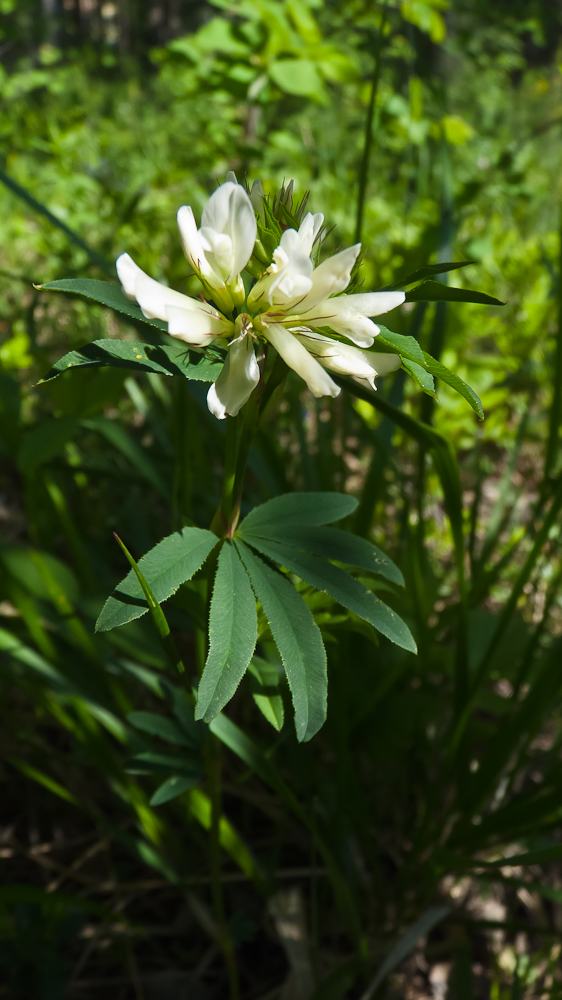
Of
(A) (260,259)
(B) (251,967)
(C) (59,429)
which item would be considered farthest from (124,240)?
(B) (251,967)

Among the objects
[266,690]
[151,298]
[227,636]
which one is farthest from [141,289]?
[266,690]

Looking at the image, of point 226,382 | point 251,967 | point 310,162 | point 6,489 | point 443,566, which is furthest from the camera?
point 310,162

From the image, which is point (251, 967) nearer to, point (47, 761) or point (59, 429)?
point (47, 761)

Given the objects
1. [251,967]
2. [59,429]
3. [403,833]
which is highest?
[59,429]

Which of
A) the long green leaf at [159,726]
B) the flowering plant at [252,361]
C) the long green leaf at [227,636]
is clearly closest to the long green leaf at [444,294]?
the flowering plant at [252,361]

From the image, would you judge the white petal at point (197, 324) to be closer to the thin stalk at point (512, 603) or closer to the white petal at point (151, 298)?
the white petal at point (151, 298)

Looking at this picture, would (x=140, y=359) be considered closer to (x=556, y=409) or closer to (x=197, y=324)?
(x=197, y=324)
